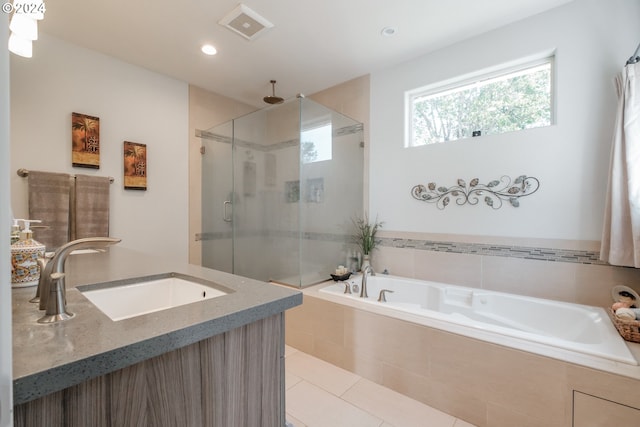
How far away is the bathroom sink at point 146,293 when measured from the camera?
1.01m

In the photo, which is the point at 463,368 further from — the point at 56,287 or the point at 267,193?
the point at 267,193

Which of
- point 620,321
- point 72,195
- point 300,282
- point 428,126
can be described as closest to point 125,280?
point 300,282

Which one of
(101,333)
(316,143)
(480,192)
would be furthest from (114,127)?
(480,192)

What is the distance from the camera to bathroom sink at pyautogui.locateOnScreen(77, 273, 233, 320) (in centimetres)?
101

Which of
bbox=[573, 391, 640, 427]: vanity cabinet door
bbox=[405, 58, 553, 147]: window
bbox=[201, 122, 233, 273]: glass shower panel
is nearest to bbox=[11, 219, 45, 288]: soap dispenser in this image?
bbox=[573, 391, 640, 427]: vanity cabinet door

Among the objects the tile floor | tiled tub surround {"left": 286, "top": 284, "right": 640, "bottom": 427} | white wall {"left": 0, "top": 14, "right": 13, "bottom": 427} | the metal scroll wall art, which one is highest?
the metal scroll wall art

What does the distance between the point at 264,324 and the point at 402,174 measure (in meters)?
2.35

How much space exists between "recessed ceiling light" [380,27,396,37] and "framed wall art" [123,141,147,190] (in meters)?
2.50

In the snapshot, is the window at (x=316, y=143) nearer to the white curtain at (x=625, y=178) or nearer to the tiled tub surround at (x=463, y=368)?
the tiled tub surround at (x=463, y=368)

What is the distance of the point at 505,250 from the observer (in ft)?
7.45

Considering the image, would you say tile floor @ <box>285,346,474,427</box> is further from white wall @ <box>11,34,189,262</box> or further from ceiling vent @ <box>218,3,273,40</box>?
ceiling vent @ <box>218,3,273,40</box>

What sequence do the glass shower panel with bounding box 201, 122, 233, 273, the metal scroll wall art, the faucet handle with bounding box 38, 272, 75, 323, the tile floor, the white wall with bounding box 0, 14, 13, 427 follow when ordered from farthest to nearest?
the glass shower panel with bounding box 201, 122, 233, 273 → the metal scroll wall art → the tile floor → the faucet handle with bounding box 38, 272, 75, 323 → the white wall with bounding box 0, 14, 13, 427

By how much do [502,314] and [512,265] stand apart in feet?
1.29

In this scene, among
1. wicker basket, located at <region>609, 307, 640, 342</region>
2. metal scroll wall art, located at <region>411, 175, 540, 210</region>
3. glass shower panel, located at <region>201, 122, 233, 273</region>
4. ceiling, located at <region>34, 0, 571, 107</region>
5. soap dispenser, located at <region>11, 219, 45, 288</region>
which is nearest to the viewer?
soap dispenser, located at <region>11, 219, 45, 288</region>
